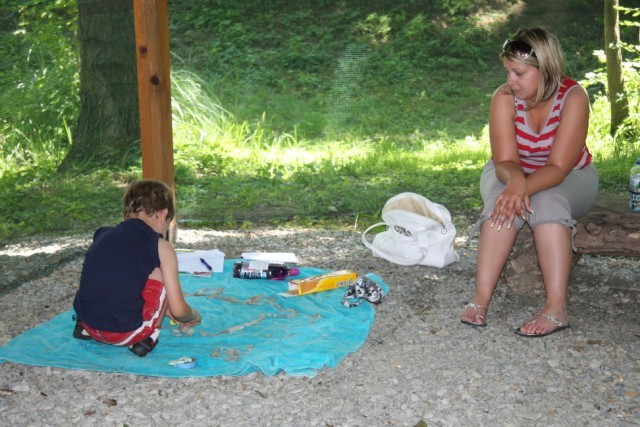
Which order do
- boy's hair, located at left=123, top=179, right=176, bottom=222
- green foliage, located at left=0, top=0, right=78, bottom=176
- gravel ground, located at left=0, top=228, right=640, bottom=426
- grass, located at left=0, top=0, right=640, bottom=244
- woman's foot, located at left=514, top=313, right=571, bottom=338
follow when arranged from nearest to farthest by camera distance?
gravel ground, located at left=0, top=228, right=640, bottom=426 → boy's hair, located at left=123, top=179, right=176, bottom=222 → woman's foot, located at left=514, top=313, right=571, bottom=338 → green foliage, located at left=0, top=0, right=78, bottom=176 → grass, located at left=0, top=0, right=640, bottom=244

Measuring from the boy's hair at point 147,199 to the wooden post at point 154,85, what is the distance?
1.39 metres

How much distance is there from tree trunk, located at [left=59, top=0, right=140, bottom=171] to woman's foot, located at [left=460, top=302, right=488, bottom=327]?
2.92 m

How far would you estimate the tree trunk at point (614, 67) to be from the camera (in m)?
6.20

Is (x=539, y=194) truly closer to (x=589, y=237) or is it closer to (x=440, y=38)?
(x=589, y=237)

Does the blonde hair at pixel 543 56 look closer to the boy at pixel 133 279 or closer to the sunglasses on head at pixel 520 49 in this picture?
the sunglasses on head at pixel 520 49

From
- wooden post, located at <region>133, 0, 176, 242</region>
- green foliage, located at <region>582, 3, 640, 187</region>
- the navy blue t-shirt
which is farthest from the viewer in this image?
green foliage, located at <region>582, 3, 640, 187</region>

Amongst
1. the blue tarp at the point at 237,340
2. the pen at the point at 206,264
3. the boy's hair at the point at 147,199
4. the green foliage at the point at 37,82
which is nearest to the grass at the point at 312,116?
the green foliage at the point at 37,82

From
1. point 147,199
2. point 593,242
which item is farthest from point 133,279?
point 593,242

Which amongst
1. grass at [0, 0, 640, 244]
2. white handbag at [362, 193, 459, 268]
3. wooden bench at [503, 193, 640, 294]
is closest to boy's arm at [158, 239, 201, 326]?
white handbag at [362, 193, 459, 268]

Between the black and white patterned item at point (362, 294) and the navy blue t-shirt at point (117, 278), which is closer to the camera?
the navy blue t-shirt at point (117, 278)

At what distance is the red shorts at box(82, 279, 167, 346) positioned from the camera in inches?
134

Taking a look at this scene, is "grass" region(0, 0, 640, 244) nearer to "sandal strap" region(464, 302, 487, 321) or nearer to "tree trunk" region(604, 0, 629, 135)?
"tree trunk" region(604, 0, 629, 135)

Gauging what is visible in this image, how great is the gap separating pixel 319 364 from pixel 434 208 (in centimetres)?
171

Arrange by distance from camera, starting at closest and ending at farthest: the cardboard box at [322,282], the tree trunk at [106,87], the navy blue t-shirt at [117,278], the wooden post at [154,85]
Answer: the navy blue t-shirt at [117,278]
the cardboard box at [322,282]
the wooden post at [154,85]
the tree trunk at [106,87]
